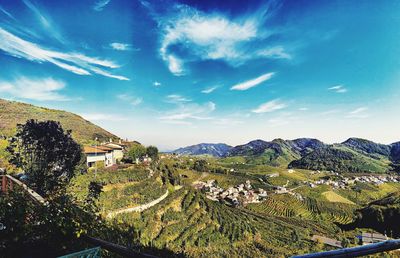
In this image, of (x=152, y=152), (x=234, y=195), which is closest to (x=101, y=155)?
(x=152, y=152)

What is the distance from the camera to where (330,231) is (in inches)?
2274

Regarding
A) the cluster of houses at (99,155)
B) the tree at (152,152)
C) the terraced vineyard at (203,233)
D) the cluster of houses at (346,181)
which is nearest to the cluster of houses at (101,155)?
the cluster of houses at (99,155)

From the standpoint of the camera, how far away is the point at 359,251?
4.65 ft

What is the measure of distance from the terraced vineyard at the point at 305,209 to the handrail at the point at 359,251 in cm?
7404

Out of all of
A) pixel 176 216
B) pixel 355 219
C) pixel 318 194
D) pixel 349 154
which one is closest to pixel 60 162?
pixel 176 216

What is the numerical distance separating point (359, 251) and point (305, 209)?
279 feet

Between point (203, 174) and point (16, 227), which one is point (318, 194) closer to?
point (203, 174)

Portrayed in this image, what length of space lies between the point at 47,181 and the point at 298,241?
148 ft

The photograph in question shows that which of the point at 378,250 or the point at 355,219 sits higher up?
the point at 378,250

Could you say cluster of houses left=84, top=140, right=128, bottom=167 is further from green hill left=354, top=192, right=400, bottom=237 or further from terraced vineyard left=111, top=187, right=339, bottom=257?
green hill left=354, top=192, right=400, bottom=237

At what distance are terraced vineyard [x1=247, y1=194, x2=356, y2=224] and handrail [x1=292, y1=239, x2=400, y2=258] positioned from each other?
74.0 metres

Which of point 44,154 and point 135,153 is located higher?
point 135,153

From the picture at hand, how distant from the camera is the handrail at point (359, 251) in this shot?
1364 mm

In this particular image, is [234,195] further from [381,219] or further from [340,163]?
[340,163]
